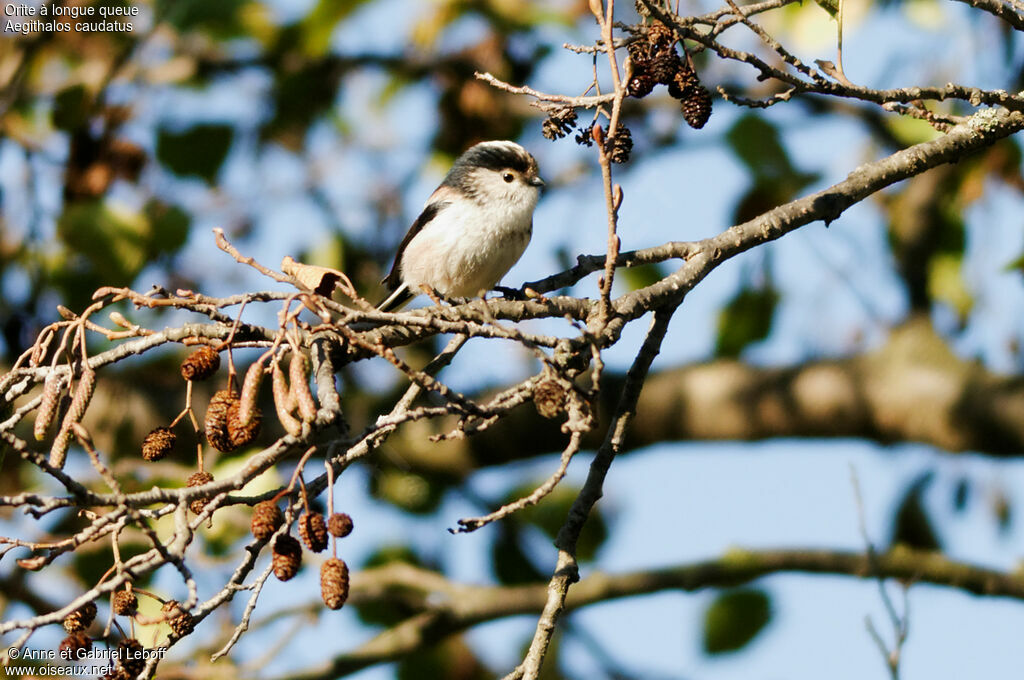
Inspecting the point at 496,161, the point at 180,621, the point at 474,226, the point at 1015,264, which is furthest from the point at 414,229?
the point at 180,621

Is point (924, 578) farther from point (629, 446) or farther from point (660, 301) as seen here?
point (660, 301)

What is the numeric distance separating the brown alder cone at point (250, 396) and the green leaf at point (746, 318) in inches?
170

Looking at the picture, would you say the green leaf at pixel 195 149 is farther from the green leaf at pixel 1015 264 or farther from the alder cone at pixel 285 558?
the alder cone at pixel 285 558

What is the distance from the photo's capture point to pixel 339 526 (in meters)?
1.85

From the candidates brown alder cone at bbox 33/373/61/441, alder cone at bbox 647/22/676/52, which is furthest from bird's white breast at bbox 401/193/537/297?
brown alder cone at bbox 33/373/61/441

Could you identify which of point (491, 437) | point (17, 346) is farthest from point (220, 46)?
point (491, 437)

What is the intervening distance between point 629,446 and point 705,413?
19.2 inches

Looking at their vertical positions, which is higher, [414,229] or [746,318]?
[746,318]

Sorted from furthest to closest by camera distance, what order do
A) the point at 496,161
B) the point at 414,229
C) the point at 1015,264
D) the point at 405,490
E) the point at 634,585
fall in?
the point at 405,490 < the point at 414,229 < the point at 496,161 < the point at 634,585 < the point at 1015,264

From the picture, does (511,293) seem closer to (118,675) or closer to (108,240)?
(108,240)

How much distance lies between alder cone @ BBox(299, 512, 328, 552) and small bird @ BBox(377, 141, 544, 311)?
2.74 m

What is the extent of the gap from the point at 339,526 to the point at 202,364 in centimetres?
45

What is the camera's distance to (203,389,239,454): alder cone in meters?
1.93

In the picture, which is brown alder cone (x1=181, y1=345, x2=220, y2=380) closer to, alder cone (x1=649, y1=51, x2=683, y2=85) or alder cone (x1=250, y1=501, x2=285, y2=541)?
alder cone (x1=250, y1=501, x2=285, y2=541)
